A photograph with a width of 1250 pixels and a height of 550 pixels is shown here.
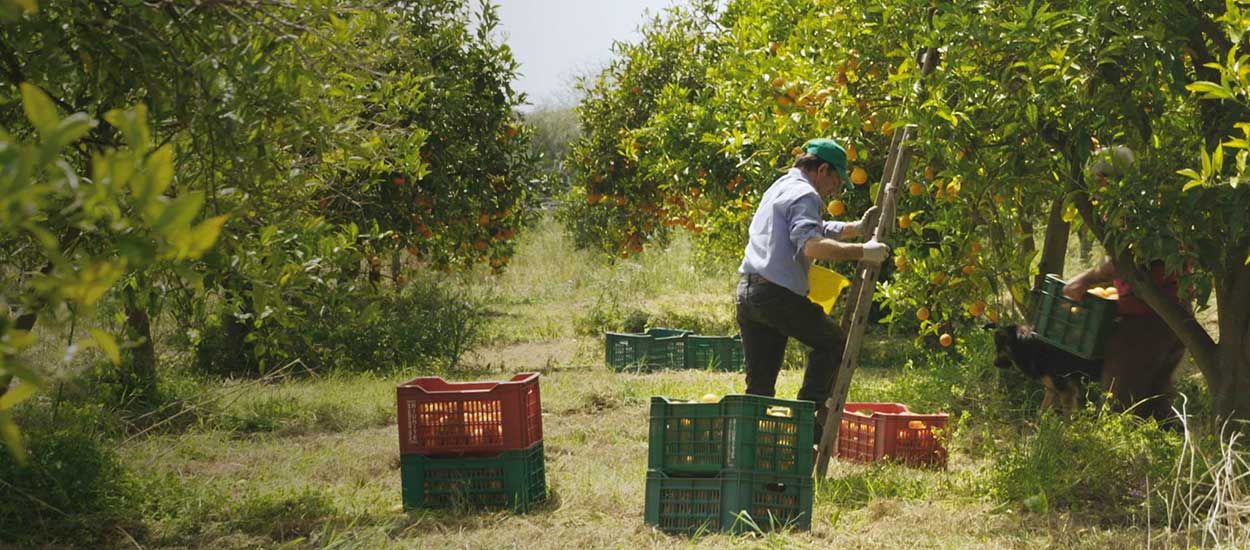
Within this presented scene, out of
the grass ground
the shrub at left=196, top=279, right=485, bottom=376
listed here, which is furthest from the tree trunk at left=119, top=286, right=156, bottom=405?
the shrub at left=196, top=279, right=485, bottom=376

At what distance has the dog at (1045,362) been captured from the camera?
5.84 meters

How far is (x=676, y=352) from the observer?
10.5 m

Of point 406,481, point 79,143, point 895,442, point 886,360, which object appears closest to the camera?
point 79,143

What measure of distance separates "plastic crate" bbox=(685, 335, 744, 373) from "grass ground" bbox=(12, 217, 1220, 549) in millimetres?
570

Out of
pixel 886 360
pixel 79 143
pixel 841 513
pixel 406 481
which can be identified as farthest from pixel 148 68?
pixel 886 360

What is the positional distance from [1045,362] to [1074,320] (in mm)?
401

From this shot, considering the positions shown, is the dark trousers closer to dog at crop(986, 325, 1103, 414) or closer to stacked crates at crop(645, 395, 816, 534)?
stacked crates at crop(645, 395, 816, 534)

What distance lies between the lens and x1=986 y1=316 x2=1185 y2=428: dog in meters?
5.65

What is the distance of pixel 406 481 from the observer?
479 centimetres

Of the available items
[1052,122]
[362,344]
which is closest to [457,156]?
[362,344]

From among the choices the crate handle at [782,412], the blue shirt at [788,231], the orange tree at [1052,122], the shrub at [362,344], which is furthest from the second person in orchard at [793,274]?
the shrub at [362,344]

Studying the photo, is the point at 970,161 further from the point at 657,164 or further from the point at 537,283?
the point at 537,283

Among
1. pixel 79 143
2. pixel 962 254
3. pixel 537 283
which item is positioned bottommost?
pixel 537 283

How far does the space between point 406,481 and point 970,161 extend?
2619 mm
